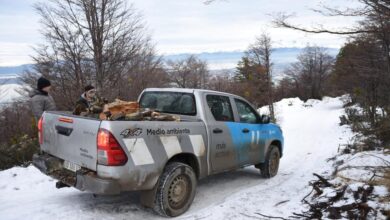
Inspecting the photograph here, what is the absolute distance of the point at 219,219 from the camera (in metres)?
5.27

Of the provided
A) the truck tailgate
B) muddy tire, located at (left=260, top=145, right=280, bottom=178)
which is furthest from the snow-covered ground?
the truck tailgate

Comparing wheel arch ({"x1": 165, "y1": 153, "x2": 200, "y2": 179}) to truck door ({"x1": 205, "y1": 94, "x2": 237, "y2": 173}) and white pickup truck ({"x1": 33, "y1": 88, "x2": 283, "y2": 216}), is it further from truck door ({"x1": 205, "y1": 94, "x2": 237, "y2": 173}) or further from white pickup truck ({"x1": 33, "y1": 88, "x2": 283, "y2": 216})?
truck door ({"x1": 205, "y1": 94, "x2": 237, "y2": 173})

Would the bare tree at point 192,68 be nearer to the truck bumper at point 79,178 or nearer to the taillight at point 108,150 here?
the truck bumper at point 79,178

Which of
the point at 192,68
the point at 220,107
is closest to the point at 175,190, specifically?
the point at 220,107

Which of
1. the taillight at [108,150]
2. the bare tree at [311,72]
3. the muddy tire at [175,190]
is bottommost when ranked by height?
the muddy tire at [175,190]

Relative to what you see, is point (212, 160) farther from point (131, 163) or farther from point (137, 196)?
→ point (131, 163)

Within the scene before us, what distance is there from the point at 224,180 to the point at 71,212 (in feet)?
11.2

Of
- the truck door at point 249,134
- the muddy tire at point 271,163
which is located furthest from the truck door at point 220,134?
the muddy tire at point 271,163

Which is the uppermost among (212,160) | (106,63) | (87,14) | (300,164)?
(87,14)

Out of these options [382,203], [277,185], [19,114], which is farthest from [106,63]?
[19,114]

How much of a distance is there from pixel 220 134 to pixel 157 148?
1.58m

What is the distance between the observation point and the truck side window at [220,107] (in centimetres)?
651

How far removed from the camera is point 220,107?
6734 millimetres

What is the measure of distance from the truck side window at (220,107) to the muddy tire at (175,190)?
1284mm
